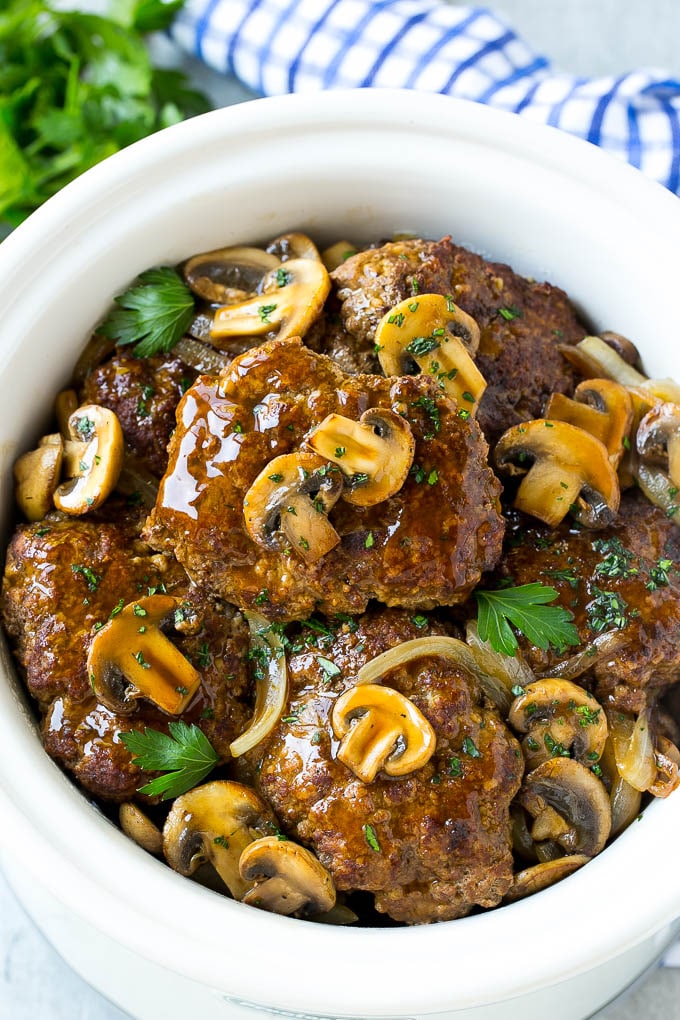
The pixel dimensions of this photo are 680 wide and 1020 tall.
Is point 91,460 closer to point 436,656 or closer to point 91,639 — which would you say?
point 91,639

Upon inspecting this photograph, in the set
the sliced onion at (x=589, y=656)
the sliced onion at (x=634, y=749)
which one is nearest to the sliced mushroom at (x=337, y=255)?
the sliced onion at (x=589, y=656)

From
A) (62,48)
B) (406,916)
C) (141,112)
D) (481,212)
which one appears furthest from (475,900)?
(62,48)

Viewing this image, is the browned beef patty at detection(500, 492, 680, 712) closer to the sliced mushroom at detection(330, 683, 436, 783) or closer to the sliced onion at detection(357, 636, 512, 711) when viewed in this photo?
the sliced onion at detection(357, 636, 512, 711)

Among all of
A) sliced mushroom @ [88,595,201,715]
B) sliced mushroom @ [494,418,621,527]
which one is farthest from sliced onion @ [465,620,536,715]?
sliced mushroom @ [88,595,201,715]

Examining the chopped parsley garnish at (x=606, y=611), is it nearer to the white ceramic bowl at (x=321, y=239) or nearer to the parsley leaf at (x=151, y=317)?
the white ceramic bowl at (x=321, y=239)

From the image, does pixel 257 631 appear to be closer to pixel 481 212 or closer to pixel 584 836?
pixel 584 836

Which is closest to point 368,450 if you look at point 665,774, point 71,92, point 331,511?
point 331,511
